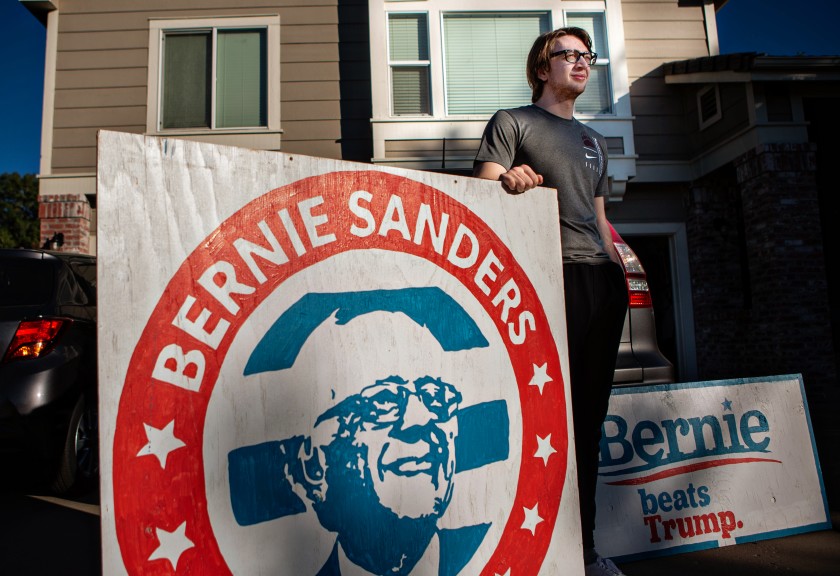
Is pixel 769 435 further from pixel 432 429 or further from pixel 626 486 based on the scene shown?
pixel 432 429

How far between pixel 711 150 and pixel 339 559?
8691 millimetres

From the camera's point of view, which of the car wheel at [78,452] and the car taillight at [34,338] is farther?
the car wheel at [78,452]

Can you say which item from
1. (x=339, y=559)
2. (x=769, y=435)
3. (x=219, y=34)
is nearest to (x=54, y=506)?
(x=339, y=559)

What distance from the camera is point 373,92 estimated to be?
8.25 m

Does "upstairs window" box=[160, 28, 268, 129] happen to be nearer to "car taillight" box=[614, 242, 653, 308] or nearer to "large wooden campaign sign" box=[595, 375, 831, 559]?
"car taillight" box=[614, 242, 653, 308]

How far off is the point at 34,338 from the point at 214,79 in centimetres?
586

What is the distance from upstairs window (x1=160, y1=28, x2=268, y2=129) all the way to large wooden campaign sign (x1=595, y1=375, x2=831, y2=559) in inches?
284

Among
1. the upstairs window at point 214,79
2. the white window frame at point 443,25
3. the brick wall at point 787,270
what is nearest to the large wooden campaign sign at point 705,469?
the brick wall at point 787,270

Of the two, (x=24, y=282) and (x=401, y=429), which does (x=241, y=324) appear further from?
(x=24, y=282)

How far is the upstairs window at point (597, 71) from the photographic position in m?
8.66

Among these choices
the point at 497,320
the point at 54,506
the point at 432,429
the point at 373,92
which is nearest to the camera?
the point at 432,429

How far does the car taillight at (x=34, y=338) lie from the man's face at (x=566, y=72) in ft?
10.3

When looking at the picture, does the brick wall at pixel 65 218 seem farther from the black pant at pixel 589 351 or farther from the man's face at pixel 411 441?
the man's face at pixel 411 441

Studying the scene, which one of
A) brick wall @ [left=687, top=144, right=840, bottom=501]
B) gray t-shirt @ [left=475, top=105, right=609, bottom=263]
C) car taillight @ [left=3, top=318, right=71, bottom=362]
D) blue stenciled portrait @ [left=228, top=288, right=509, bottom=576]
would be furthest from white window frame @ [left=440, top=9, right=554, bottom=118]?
blue stenciled portrait @ [left=228, top=288, right=509, bottom=576]
